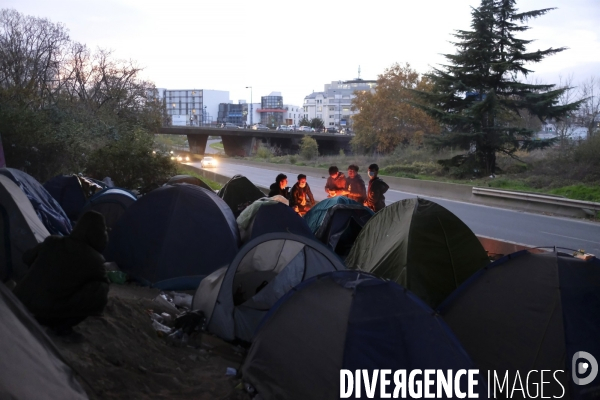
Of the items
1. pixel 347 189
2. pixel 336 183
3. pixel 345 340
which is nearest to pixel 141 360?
pixel 345 340

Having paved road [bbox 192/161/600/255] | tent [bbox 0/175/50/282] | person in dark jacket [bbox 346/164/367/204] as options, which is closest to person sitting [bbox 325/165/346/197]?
person in dark jacket [bbox 346/164/367/204]

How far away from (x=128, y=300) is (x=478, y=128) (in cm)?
2823

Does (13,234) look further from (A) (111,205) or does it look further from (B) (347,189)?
(B) (347,189)

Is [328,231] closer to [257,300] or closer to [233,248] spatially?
[233,248]

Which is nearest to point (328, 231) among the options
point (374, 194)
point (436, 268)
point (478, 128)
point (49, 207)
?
point (374, 194)

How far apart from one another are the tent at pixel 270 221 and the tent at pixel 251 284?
5.56 feet

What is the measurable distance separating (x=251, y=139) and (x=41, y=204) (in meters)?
80.7

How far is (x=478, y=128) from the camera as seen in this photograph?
33.1 metres

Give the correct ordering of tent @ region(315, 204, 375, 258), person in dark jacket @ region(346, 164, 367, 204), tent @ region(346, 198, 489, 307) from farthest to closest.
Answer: person in dark jacket @ region(346, 164, 367, 204)
tent @ region(315, 204, 375, 258)
tent @ region(346, 198, 489, 307)

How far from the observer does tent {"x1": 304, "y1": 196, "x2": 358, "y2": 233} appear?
12.1 metres

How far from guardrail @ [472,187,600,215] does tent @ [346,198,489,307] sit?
13.4 m

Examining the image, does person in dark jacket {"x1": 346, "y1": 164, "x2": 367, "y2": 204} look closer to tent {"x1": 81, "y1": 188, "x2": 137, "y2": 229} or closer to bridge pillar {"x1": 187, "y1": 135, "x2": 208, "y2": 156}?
tent {"x1": 81, "y1": 188, "x2": 137, "y2": 229}

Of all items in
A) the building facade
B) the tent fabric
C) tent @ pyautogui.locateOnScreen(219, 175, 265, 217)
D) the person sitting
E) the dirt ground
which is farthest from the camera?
the building facade

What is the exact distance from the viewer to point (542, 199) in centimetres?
2241
